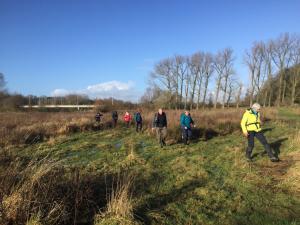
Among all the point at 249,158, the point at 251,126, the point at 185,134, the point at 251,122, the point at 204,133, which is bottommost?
the point at 204,133

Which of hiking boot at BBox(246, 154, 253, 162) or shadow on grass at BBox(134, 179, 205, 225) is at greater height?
hiking boot at BBox(246, 154, 253, 162)

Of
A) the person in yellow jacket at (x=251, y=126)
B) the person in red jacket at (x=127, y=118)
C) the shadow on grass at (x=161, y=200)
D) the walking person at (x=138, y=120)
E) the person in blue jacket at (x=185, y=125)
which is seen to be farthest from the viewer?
the person in red jacket at (x=127, y=118)

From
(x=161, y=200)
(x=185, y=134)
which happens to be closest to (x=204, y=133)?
(x=185, y=134)

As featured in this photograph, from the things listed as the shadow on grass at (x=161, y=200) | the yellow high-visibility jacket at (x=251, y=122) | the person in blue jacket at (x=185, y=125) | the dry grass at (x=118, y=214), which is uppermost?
the yellow high-visibility jacket at (x=251, y=122)

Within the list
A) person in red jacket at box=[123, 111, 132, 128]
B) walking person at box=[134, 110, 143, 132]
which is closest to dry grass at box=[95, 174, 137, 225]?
walking person at box=[134, 110, 143, 132]

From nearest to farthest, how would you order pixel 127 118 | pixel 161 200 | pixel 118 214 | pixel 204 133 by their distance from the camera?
1. pixel 118 214
2. pixel 161 200
3. pixel 204 133
4. pixel 127 118

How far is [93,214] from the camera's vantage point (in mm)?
4469

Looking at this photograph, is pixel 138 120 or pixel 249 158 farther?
pixel 138 120

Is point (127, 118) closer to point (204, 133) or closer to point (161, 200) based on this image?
point (204, 133)

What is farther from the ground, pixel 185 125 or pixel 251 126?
pixel 251 126

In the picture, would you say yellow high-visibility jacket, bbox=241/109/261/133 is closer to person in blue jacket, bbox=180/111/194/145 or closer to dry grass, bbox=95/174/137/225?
person in blue jacket, bbox=180/111/194/145

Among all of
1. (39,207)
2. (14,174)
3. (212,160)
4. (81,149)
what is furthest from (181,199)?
(81,149)

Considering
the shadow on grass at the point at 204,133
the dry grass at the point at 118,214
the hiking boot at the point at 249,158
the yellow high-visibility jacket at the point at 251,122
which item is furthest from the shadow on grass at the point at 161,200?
the shadow on grass at the point at 204,133

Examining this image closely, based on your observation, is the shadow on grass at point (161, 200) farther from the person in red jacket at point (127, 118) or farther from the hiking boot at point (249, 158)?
the person in red jacket at point (127, 118)
